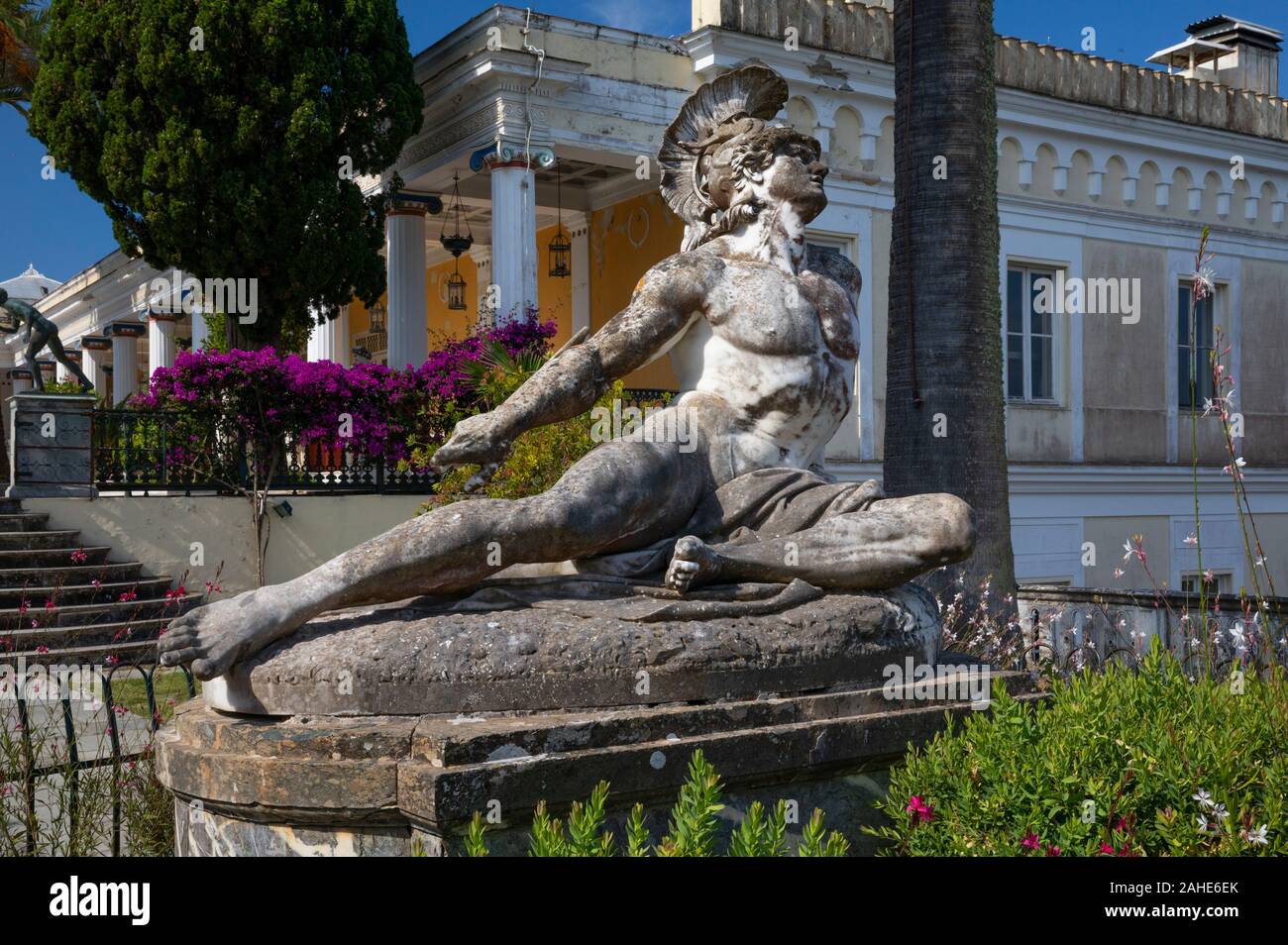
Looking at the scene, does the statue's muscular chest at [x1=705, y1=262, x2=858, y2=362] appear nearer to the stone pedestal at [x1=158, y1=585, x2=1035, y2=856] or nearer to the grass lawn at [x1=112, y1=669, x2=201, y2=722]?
the stone pedestal at [x1=158, y1=585, x2=1035, y2=856]

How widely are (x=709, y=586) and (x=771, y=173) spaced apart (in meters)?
1.44

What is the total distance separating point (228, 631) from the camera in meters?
3.15

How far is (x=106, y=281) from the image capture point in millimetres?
25781

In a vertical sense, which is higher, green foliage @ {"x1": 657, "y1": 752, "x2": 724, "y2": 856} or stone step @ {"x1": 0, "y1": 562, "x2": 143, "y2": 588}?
stone step @ {"x1": 0, "y1": 562, "x2": 143, "y2": 588}

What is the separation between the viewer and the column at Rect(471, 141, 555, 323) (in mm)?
13461

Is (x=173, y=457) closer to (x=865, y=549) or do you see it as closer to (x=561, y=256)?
(x=561, y=256)

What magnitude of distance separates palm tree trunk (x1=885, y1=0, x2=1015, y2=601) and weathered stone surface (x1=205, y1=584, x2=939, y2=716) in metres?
3.82

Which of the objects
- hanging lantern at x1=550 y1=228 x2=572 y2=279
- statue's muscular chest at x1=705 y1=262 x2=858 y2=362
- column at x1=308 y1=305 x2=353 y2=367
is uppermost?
hanging lantern at x1=550 y1=228 x2=572 y2=279

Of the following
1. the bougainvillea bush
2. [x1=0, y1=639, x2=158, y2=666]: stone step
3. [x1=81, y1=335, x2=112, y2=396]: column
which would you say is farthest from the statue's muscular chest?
[x1=81, y1=335, x2=112, y2=396]: column

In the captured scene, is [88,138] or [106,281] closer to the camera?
[88,138]

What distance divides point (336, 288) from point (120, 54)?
3353 millimetres

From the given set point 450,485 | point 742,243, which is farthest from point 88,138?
point 742,243

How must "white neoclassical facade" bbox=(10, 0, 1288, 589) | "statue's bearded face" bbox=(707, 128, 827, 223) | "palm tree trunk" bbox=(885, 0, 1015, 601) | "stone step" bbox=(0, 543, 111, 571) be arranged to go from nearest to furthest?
"statue's bearded face" bbox=(707, 128, 827, 223) < "palm tree trunk" bbox=(885, 0, 1015, 601) < "stone step" bbox=(0, 543, 111, 571) < "white neoclassical facade" bbox=(10, 0, 1288, 589)
